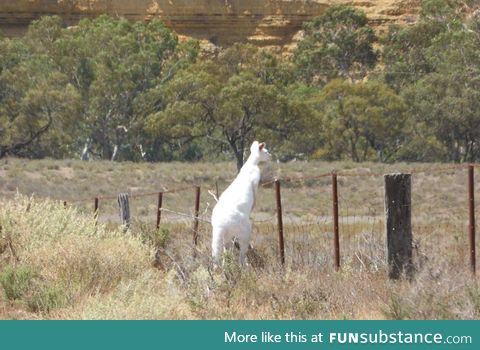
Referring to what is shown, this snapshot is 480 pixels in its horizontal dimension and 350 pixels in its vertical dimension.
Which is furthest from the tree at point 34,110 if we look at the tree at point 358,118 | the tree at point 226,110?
the tree at point 358,118

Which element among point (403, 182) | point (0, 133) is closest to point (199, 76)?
point (0, 133)

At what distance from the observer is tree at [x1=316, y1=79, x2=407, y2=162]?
54656 millimetres

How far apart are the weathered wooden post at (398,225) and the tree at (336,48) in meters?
62.6

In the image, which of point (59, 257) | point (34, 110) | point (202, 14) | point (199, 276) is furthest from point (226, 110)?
point (202, 14)

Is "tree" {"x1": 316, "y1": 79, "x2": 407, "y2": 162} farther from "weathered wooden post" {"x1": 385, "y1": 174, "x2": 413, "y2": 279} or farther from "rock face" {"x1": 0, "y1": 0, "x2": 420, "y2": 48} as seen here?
"weathered wooden post" {"x1": 385, "y1": 174, "x2": 413, "y2": 279}

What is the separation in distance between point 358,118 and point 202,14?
42.8 m

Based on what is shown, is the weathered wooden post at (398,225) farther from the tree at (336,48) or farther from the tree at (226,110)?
the tree at (336,48)

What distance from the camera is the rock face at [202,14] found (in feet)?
309

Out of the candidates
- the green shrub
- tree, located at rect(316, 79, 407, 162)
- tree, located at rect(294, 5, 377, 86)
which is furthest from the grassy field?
tree, located at rect(294, 5, 377, 86)

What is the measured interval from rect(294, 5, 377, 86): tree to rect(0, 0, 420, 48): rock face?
12527mm

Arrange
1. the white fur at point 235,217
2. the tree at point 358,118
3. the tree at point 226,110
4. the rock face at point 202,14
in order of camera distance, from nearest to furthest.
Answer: the white fur at point 235,217, the tree at point 226,110, the tree at point 358,118, the rock face at point 202,14

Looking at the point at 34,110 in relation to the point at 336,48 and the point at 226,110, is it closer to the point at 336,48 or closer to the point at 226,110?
the point at 226,110

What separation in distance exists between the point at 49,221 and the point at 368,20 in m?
74.4

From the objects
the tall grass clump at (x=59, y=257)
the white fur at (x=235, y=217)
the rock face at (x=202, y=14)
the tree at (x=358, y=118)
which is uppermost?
the white fur at (x=235, y=217)
